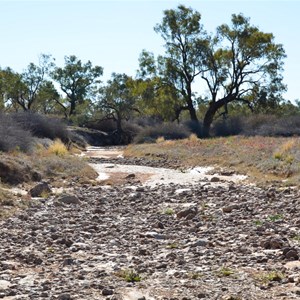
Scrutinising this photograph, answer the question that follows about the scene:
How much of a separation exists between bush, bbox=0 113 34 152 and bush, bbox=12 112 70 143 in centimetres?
984

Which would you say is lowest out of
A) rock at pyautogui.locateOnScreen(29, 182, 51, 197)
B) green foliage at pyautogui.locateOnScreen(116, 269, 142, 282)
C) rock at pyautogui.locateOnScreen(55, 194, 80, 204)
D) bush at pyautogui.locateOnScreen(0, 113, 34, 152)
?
green foliage at pyautogui.locateOnScreen(116, 269, 142, 282)

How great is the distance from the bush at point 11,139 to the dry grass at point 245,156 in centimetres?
797

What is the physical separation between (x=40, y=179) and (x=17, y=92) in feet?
168

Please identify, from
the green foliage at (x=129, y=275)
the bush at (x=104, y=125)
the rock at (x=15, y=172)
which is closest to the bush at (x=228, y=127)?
the bush at (x=104, y=125)

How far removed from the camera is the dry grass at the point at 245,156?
68.4 ft

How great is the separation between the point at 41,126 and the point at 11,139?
1669cm

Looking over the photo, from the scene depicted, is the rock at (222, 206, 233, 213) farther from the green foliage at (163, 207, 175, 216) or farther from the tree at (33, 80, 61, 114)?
the tree at (33, 80, 61, 114)

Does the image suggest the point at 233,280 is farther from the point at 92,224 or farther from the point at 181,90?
the point at 181,90

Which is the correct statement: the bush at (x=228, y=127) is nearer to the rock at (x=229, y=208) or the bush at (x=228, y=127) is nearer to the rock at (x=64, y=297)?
the rock at (x=229, y=208)

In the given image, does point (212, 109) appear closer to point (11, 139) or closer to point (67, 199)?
point (11, 139)

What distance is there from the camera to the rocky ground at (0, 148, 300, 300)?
662 cm

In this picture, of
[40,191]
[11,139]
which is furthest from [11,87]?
[40,191]

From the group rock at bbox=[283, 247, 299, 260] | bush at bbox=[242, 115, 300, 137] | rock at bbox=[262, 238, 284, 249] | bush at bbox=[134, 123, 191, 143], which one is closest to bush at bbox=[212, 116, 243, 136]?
bush at bbox=[242, 115, 300, 137]

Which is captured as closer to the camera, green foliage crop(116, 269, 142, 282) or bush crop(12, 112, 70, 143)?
green foliage crop(116, 269, 142, 282)
